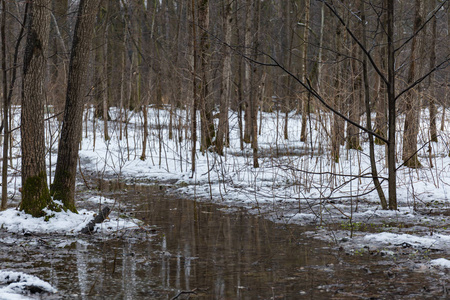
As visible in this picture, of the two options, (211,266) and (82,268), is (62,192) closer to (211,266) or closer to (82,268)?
(82,268)

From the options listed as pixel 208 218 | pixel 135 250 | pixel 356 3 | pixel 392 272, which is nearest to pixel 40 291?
pixel 135 250

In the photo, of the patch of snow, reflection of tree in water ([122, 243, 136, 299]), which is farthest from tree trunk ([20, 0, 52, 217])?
reflection of tree in water ([122, 243, 136, 299])

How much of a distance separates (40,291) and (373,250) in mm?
3608

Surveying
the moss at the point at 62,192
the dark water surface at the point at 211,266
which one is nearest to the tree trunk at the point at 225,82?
the dark water surface at the point at 211,266

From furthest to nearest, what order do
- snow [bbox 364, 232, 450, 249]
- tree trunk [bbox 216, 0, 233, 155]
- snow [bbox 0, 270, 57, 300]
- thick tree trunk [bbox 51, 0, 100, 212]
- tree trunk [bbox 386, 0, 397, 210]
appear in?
tree trunk [bbox 216, 0, 233, 155]
thick tree trunk [bbox 51, 0, 100, 212]
tree trunk [bbox 386, 0, 397, 210]
snow [bbox 364, 232, 450, 249]
snow [bbox 0, 270, 57, 300]

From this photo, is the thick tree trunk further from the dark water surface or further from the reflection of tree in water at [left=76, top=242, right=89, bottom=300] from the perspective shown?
the reflection of tree in water at [left=76, top=242, right=89, bottom=300]

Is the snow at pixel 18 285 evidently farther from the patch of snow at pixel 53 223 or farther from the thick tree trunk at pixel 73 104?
the thick tree trunk at pixel 73 104

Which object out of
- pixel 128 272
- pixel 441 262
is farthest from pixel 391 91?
pixel 128 272

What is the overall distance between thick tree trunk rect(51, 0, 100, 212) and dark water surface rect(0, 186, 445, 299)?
3.44ft

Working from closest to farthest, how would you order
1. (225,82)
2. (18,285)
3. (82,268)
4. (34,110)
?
(18,285), (82,268), (34,110), (225,82)

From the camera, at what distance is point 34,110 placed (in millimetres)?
6656

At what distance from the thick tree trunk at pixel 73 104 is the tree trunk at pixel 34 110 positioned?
13.0 inches

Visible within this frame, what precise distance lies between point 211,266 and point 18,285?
191 centimetres

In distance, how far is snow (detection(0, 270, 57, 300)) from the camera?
389cm
